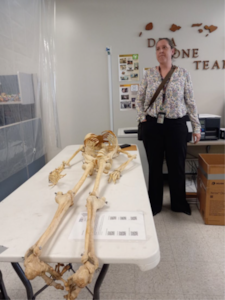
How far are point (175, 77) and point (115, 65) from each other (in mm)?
1350

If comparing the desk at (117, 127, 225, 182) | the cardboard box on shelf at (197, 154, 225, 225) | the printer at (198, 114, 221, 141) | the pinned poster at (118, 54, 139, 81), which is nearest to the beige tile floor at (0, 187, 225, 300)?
the cardboard box on shelf at (197, 154, 225, 225)

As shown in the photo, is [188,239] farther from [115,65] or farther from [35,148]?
[115,65]

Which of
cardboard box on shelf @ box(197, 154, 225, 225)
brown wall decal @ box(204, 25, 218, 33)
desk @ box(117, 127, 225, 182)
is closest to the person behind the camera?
cardboard box on shelf @ box(197, 154, 225, 225)

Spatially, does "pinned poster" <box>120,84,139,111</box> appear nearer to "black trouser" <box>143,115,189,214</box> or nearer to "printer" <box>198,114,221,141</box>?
"printer" <box>198,114,221,141</box>

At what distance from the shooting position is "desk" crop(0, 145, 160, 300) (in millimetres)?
671

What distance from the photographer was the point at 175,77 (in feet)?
5.66

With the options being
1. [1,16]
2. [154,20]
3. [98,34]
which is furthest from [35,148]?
[154,20]

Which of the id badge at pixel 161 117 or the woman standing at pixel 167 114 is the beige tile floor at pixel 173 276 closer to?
the woman standing at pixel 167 114

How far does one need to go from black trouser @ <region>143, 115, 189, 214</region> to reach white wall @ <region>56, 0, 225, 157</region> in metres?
1.22

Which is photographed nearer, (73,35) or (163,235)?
(163,235)

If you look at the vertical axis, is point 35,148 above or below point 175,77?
below

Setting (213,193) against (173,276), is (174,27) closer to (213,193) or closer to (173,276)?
(213,193)

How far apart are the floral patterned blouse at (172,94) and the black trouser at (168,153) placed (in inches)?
2.6

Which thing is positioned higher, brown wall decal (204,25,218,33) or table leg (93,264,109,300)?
brown wall decal (204,25,218,33)
